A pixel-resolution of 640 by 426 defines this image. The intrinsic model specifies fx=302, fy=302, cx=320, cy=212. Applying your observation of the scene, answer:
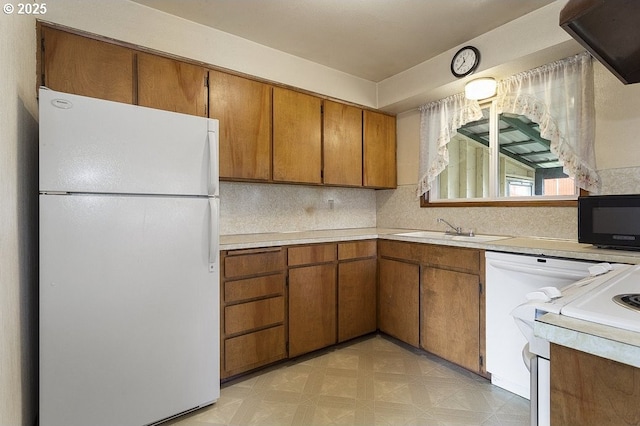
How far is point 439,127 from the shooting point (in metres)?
2.87

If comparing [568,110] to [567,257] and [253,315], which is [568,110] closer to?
[567,257]

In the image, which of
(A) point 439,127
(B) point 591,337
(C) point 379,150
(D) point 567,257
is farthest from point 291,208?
(B) point 591,337

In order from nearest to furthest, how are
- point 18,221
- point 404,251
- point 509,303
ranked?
point 18,221
point 509,303
point 404,251

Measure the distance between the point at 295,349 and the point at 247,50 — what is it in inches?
93.4

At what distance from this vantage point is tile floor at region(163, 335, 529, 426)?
1693 millimetres

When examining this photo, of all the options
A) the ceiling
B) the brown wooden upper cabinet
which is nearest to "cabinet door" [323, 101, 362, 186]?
the ceiling

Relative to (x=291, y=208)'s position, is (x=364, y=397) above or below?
below

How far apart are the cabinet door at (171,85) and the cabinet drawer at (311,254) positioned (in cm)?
119

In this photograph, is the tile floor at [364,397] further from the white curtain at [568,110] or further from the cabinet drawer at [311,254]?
the white curtain at [568,110]

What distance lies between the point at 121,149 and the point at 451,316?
2.32 metres

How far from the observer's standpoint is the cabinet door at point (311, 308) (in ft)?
7.50

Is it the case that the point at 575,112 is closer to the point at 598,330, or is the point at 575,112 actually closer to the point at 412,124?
the point at 412,124

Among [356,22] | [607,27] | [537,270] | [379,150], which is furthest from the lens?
[379,150]

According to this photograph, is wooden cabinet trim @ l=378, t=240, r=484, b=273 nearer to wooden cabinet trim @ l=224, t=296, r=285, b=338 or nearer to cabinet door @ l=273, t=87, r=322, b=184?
cabinet door @ l=273, t=87, r=322, b=184
